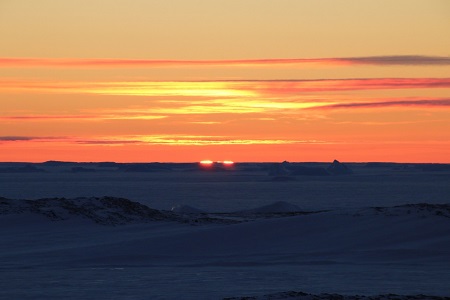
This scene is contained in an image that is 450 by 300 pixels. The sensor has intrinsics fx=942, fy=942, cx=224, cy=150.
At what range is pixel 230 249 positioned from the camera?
90.9ft

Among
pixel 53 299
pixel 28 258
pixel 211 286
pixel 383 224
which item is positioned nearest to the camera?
pixel 53 299

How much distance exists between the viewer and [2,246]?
93.7 feet

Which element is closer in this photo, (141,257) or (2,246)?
(141,257)

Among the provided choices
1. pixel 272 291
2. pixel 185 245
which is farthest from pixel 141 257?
pixel 272 291

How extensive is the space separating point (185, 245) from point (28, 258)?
504 centimetres

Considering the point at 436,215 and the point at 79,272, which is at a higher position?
the point at 436,215

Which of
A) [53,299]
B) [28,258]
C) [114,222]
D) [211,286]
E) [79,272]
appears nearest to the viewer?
[53,299]

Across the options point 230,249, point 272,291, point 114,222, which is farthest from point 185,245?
point 272,291

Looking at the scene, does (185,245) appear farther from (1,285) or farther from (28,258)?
(1,285)

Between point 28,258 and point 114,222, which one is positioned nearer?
point 28,258

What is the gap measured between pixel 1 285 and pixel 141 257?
6.50 m

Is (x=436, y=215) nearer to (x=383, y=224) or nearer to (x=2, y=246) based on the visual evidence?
(x=383, y=224)

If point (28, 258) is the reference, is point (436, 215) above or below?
above

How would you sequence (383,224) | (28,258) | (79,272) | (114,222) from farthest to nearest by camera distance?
(114,222) → (383,224) → (28,258) → (79,272)
